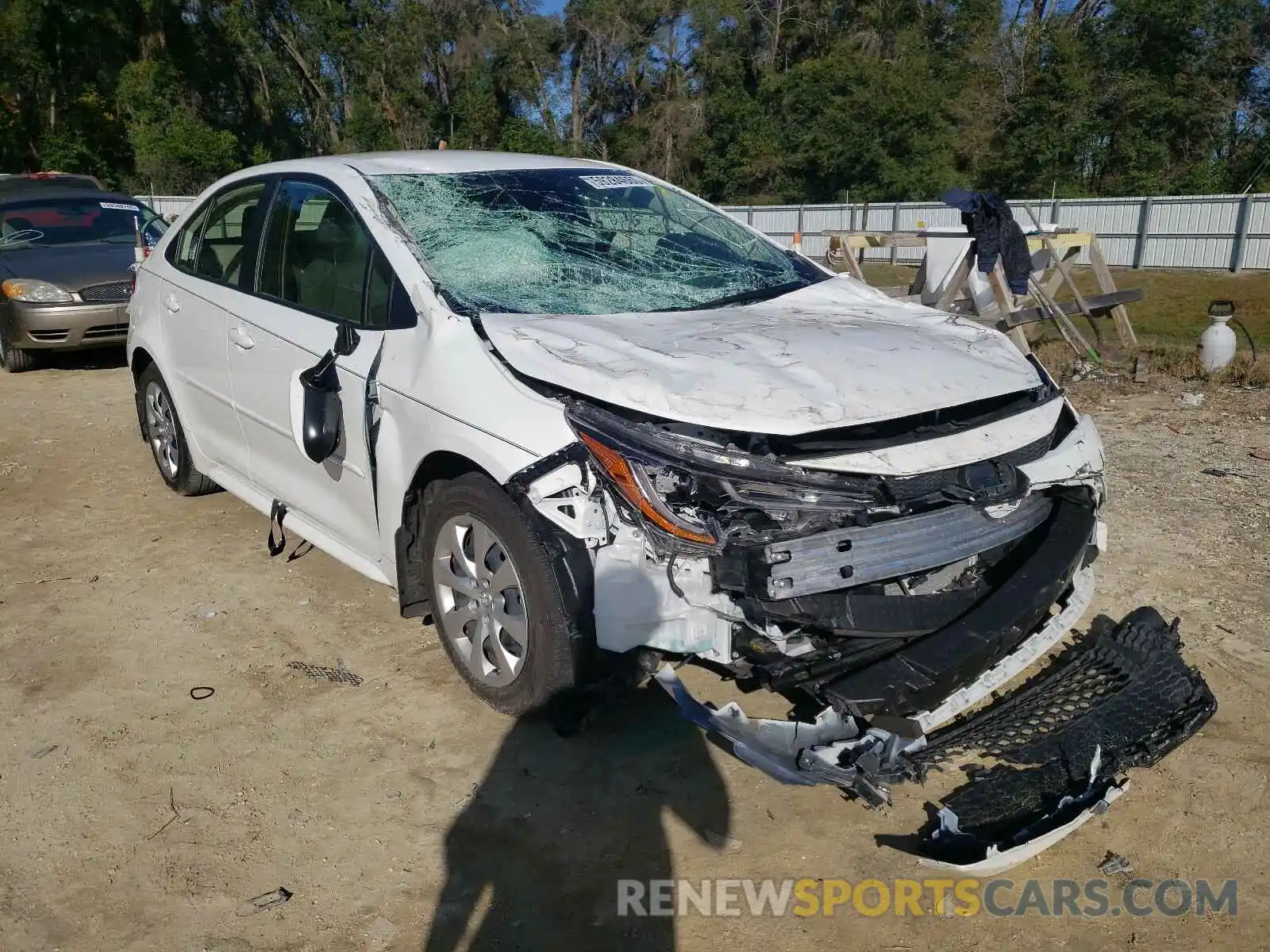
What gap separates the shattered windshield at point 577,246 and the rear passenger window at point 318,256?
21 cm

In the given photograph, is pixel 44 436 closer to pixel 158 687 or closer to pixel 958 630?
pixel 158 687

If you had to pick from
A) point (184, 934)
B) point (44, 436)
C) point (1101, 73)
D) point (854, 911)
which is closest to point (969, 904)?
point (854, 911)

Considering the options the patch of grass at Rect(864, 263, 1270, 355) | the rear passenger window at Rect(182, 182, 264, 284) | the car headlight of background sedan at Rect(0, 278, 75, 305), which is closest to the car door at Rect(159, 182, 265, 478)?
the rear passenger window at Rect(182, 182, 264, 284)

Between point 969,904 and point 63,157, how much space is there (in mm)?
44600

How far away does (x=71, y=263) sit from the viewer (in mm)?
9133

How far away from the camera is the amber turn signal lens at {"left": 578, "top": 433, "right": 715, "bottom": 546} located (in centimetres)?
277

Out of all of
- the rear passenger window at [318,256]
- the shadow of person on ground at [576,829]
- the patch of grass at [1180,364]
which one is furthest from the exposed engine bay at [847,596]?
the patch of grass at [1180,364]

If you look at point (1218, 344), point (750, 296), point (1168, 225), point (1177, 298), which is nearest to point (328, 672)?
point (750, 296)

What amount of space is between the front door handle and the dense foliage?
33.7 metres

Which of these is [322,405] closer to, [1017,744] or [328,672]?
[328,672]

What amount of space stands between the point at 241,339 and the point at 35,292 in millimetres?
5766

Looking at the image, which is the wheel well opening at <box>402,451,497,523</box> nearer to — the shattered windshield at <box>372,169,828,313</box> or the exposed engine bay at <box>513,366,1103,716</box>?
the exposed engine bay at <box>513,366,1103,716</box>

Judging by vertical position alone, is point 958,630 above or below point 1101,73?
below

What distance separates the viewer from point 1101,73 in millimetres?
34594
